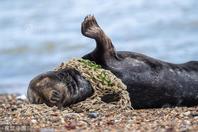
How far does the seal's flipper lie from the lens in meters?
10.3

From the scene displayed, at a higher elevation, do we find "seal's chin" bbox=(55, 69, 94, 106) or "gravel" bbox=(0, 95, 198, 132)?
"seal's chin" bbox=(55, 69, 94, 106)

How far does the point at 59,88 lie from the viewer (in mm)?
9469

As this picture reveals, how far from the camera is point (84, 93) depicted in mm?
9742

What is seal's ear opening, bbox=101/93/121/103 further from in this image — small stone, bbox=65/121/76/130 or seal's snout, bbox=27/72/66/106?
small stone, bbox=65/121/76/130

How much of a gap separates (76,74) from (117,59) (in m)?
0.81

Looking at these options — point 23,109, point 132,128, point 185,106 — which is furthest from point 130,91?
point 132,128

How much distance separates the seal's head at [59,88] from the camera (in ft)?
30.9

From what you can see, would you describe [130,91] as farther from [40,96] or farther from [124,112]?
[40,96]

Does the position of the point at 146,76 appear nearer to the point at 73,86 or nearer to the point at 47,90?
the point at 73,86

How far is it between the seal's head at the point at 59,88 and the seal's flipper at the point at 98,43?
0.57 meters

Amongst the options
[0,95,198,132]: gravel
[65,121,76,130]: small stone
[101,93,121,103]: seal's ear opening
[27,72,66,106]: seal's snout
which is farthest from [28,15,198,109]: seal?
[65,121,76,130]: small stone

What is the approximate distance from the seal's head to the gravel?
0.16 m

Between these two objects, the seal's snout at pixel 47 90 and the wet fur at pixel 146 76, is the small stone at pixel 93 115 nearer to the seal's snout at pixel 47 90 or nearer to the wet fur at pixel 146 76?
the seal's snout at pixel 47 90

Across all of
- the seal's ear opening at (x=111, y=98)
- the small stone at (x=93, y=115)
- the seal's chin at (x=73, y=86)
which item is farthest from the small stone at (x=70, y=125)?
the seal's ear opening at (x=111, y=98)
